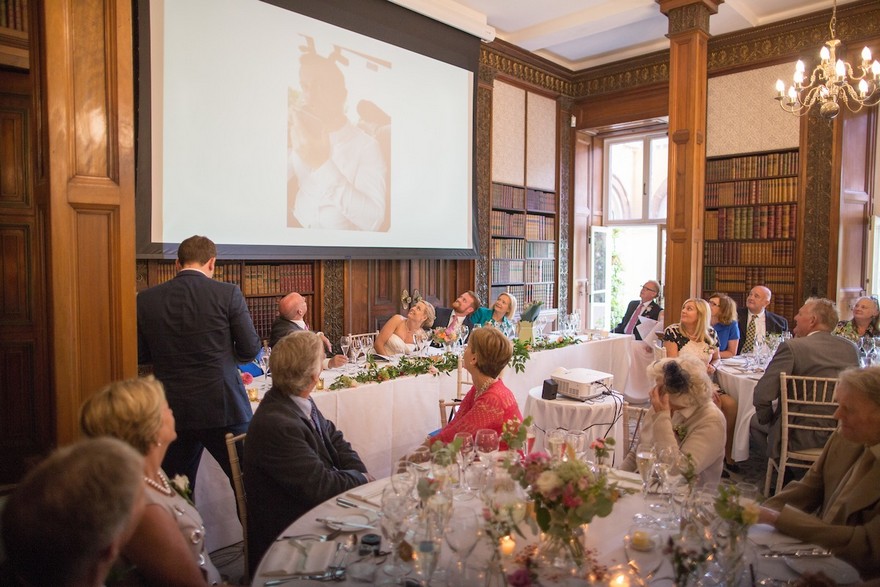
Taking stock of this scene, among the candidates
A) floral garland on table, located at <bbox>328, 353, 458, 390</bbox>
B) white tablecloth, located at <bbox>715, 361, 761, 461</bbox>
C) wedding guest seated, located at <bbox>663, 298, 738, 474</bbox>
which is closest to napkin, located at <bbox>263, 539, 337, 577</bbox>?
floral garland on table, located at <bbox>328, 353, 458, 390</bbox>

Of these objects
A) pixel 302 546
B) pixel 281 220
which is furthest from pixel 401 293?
pixel 302 546

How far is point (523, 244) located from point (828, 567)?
23.1 feet

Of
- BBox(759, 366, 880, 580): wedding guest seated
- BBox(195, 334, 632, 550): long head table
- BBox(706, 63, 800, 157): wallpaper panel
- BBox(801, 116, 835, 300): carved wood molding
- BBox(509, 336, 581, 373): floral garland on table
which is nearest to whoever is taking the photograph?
BBox(759, 366, 880, 580): wedding guest seated

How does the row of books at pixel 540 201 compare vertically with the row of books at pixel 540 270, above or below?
above

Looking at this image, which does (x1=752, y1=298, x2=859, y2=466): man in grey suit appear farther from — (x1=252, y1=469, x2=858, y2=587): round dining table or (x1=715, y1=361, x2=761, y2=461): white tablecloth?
(x1=252, y1=469, x2=858, y2=587): round dining table

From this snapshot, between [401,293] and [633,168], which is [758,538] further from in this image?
[633,168]

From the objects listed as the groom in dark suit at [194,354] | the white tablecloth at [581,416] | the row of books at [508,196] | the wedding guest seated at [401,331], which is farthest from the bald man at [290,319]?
the row of books at [508,196]

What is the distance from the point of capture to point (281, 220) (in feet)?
18.7

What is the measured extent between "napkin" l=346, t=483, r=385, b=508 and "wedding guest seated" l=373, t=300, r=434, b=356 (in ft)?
8.73

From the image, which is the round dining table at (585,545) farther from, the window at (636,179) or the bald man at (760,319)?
the window at (636,179)

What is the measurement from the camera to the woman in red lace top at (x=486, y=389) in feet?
9.52

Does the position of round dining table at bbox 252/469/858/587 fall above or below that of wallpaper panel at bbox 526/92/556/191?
below

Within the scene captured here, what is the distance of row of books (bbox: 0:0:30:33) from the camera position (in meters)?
4.31

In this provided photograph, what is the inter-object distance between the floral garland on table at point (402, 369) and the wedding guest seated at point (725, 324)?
2.64 meters
